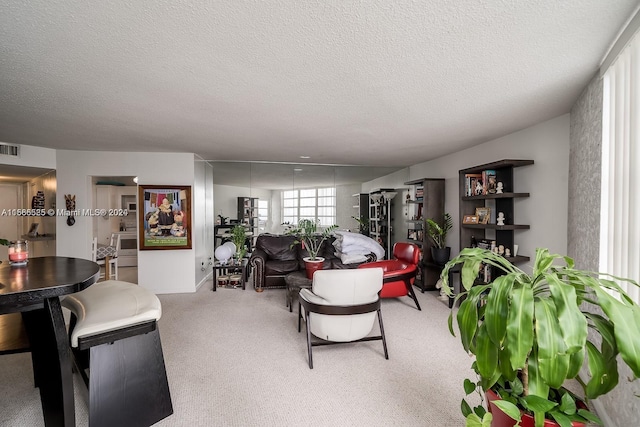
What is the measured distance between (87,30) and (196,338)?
111 inches

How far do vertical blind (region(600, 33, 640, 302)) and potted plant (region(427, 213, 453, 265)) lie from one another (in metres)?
2.64

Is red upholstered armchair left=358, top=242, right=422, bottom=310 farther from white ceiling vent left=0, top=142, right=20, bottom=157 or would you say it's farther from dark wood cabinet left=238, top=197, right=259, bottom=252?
white ceiling vent left=0, top=142, right=20, bottom=157

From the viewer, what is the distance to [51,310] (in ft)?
5.15

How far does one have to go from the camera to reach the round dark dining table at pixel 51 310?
1467mm

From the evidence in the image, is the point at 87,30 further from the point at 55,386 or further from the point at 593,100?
the point at 593,100

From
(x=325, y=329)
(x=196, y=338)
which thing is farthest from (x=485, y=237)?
(x=196, y=338)

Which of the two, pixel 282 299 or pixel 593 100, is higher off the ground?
pixel 593 100

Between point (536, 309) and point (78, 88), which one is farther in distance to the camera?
point (78, 88)

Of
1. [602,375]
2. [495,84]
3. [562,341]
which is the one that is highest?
[495,84]

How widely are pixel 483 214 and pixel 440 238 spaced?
1.10 metres

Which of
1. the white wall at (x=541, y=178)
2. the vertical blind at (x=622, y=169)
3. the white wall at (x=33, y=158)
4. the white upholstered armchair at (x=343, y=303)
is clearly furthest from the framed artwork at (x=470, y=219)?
the white wall at (x=33, y=158)

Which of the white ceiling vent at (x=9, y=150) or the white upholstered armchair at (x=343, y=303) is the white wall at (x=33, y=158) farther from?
the white upholstered armchair at (x=343, y=303)

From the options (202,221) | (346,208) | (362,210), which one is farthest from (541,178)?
(202,221)

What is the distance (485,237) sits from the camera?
411 cm
